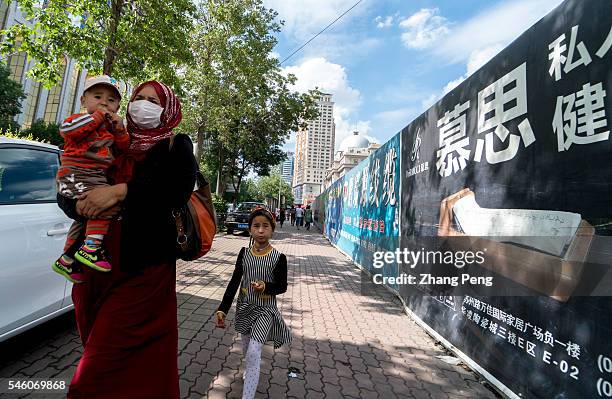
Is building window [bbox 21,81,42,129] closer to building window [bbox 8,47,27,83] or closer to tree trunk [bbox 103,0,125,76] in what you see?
building window [bbox 8,47,27,83]

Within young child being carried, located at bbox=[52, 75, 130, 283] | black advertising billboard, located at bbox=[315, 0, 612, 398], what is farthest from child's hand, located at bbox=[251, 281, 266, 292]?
black advertising billboard, located at bbox=[315, 0, 612, 398]

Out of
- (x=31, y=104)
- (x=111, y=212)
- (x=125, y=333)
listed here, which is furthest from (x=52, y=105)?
(x=125, y=333)

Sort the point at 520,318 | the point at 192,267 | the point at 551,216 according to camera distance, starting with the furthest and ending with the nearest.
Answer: the point at 192,267 → the point at 520,318 → the point at 551,216

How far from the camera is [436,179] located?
171 inches

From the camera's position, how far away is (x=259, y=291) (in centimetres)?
228

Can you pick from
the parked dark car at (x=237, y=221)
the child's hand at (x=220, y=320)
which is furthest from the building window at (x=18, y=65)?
the child's hand at (x=220, y=320)

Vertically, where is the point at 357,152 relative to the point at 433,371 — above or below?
above

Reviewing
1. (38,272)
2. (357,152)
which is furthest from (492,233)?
(357,152)

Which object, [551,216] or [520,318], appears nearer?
[551,216]

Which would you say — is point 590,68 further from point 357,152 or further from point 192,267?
point 357,152

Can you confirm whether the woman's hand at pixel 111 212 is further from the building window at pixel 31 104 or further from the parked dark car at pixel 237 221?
the building window at pixel 31 104

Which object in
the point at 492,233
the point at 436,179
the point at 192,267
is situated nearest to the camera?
the point at 492,233

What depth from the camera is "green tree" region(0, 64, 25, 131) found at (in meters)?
22.8

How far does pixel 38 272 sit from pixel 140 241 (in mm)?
1826
